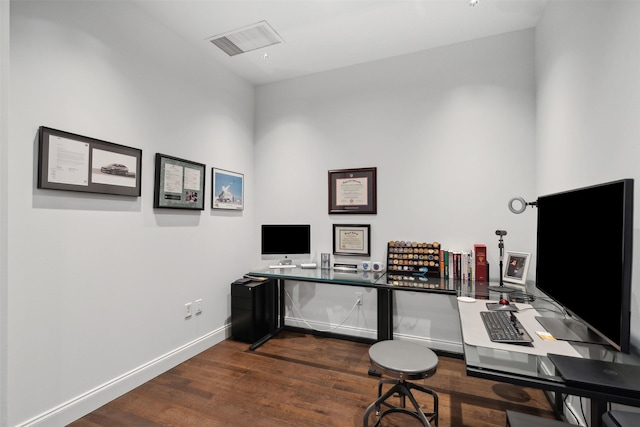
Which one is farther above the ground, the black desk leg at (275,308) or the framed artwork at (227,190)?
the framed artwork at (227,190)

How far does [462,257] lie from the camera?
2717 millimetres

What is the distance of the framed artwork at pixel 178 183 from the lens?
101 inches

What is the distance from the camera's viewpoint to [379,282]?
8.38 ft

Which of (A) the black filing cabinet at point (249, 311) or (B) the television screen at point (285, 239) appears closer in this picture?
(A) the black filing cabinet at point (249, 311)

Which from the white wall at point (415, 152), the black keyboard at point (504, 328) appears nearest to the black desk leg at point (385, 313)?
the white wall at point (415, 152)

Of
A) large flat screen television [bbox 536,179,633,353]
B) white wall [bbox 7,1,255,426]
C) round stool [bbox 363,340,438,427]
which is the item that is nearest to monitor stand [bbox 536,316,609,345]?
large flat screen television [bbox 536,179,633,353]

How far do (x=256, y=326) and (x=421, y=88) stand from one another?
9.46ft

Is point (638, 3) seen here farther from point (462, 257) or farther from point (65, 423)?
point (65, 423)

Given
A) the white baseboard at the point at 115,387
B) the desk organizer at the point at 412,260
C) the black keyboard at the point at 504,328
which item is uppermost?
the desk organizer at the point at 412,260

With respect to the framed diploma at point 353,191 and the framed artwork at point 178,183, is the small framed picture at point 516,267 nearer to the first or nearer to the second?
the framed diploma at point 353,191

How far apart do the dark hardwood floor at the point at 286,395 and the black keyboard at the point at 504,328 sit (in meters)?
0.79

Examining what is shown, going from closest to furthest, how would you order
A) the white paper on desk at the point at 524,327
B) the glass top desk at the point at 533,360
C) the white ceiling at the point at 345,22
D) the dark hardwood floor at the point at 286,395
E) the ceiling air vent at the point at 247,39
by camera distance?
the glass top desk at the point at 533,360 → the white paper on desk at the point at 524,327 → the dark hardwood floor at the point at 286,395 → the white ceiling at the point at 345,22 → the ceiling air vent at the point at 247,39

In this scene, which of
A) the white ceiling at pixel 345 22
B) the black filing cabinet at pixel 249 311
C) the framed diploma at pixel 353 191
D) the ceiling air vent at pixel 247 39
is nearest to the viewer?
the white ceiling at pixel 345 22

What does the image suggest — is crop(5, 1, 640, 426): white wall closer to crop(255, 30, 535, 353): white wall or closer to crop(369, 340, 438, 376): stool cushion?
crop(255, 30, 535, 353): white wall
